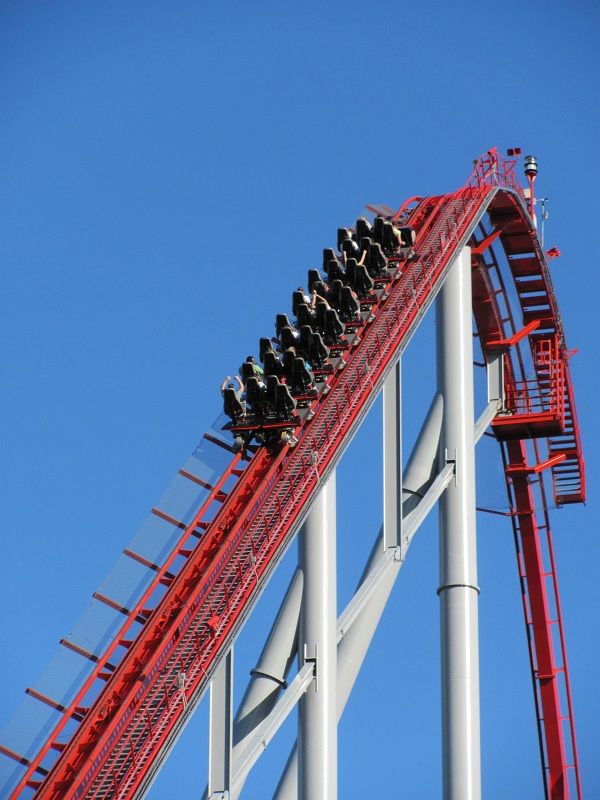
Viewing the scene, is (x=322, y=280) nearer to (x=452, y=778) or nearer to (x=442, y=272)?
(x=442, y=272)

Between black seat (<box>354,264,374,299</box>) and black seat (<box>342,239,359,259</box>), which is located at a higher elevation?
black seat (<box>342,239,359,259</box>)

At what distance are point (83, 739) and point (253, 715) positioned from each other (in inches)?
109

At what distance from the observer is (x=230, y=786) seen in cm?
1847

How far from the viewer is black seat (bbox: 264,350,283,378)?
22.5 metres

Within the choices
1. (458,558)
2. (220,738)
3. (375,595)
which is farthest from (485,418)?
(220,738)

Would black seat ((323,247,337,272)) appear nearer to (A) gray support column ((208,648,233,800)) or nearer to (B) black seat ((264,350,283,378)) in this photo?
(B) black seat ((264,350,283,378))

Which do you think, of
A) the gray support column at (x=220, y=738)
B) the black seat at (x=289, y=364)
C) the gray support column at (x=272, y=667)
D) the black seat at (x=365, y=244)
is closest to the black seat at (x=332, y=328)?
the black seat at (x=289, y=364)

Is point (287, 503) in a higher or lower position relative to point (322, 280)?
lower

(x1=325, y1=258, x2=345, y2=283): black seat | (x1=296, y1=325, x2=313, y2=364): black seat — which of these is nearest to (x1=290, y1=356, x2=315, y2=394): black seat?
(x1=296, y1=325, x2=313, y2=364): black seat

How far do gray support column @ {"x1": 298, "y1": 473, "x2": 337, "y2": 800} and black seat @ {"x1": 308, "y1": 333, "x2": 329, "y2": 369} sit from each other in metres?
2.60

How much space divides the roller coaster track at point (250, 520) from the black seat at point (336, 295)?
1.58 feet

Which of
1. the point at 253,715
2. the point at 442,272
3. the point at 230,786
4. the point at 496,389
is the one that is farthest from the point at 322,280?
the point at 230,786

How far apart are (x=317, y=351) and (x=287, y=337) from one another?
50 cm

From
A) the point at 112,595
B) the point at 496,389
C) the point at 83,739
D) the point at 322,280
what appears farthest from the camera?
the point at 496,389
